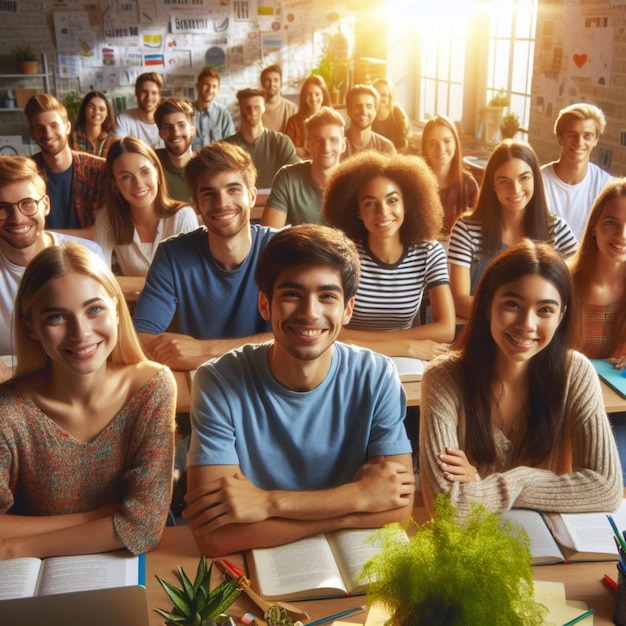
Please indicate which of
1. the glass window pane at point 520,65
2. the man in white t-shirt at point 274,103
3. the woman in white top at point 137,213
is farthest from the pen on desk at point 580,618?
the man in white t-shirt at point 274,103

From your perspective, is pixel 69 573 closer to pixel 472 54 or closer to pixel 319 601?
pixel 319 601

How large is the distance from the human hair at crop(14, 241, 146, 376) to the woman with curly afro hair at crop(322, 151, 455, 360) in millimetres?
1188

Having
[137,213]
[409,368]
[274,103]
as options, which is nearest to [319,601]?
[409,368]

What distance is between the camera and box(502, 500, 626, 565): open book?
154 cm

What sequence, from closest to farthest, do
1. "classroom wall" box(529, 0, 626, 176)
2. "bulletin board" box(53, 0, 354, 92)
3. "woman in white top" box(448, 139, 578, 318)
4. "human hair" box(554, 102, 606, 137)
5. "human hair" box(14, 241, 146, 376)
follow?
1. "human hair" box(14, 241, 146, 376)
2. "woman in white top" box(448, 139, 578, 318)
3. "human hair" box(554, 102, 606, 137)
4. "classroom wall" box(529, 0, 626, 176)
5. "bulletin board" box(53, 0, 354, 92)

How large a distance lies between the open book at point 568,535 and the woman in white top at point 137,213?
2.09 m

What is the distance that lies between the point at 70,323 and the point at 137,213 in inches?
72.3

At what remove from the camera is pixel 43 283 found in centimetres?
164

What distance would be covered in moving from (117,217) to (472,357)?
6.51ft

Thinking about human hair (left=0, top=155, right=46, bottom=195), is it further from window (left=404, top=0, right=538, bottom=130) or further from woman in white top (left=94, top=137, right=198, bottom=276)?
window (left=404, top=0, right=538, bottom=130)

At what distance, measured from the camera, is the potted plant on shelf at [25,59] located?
6977 millimetres

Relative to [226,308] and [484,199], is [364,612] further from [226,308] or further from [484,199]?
[484,199]

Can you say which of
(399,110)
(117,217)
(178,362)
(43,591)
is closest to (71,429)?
(43,591)

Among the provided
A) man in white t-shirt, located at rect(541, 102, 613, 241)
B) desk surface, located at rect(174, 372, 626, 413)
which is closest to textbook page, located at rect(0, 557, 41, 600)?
desk surface, located at rect(174, 372, 626, 413)
